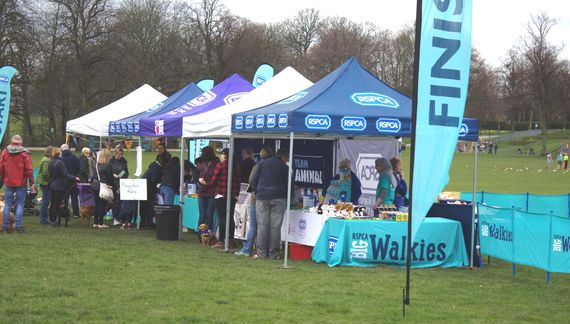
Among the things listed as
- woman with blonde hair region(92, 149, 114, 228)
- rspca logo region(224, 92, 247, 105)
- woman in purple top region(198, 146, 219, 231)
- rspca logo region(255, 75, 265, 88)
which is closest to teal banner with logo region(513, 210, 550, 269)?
woman in purple top region(198, 146, 219, 231)

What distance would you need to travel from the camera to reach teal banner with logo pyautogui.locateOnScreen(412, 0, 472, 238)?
7094 millimetres

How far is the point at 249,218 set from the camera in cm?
1224

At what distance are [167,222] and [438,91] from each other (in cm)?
821

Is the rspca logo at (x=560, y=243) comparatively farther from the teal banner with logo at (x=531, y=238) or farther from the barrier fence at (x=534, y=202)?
the barrier fence at (x=534, y=202)

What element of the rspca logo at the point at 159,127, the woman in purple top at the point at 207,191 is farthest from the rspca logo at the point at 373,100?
the rspca logo at the point at 159,127

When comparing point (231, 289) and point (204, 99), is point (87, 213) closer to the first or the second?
point (204, 99)

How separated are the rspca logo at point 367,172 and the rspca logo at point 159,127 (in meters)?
3.94

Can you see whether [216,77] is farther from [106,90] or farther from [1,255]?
[1,255]

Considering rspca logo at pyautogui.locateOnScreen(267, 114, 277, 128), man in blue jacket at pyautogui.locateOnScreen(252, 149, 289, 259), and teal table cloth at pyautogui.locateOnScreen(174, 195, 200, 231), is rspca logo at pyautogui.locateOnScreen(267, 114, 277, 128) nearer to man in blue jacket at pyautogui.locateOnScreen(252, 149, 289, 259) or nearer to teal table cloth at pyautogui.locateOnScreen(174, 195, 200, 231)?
man in blue jacket at pyautogui.locateOnScreen(252, 149, 289, 259)

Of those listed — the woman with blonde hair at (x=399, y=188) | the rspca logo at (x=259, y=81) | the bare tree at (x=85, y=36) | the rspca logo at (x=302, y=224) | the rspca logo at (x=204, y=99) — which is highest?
the bare tree at (x=85, y=36)

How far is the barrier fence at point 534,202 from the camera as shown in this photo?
15.5 meters

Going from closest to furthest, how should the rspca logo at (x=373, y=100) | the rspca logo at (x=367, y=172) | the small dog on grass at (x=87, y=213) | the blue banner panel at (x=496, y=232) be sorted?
the blue banner panel at (x=496, y=232)
the rspca logo at (x=373, y=100)
the rspca logo at (x=367, y=172)
the small dog on grass at (x=87, y=213)

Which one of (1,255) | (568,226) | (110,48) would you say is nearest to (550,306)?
(568,226)

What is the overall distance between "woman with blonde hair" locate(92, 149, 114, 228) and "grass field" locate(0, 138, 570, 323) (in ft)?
10.4
